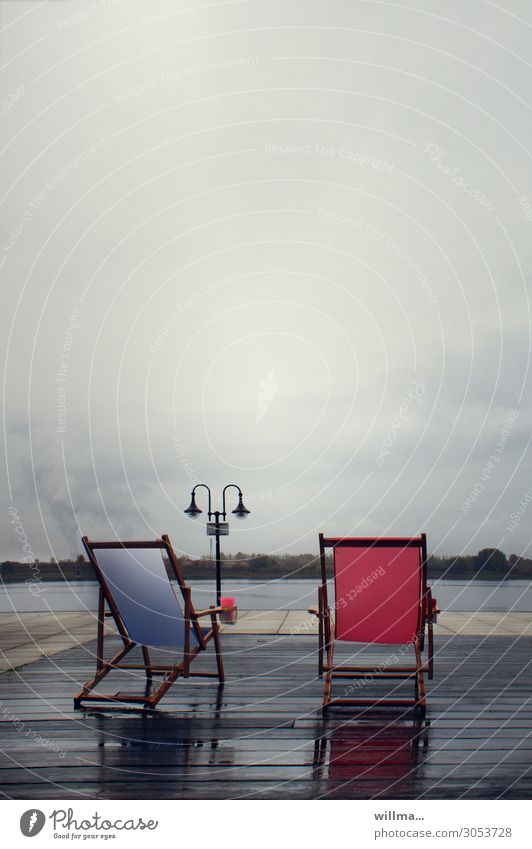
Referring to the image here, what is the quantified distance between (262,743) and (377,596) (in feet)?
5.21

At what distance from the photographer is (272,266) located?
8961mm

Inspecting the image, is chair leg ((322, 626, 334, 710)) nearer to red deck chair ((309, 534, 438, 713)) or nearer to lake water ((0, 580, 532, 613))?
red deck chair ((309, 534, 438, 713))

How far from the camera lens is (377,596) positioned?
4406 mm

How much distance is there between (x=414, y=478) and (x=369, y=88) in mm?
5635

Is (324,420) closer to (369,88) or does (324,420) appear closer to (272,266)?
(272,266)

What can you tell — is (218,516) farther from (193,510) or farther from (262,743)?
(262,743)

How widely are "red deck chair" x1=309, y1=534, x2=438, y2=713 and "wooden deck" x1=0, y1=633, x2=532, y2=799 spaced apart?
0.44 metres

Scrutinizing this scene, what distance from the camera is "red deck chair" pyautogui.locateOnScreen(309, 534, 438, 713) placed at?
422 centimetres

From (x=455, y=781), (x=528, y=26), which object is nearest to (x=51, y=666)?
(x=455, y=781)

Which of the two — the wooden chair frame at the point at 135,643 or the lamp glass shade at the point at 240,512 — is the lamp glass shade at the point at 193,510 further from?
the wooden chair frame at the point at 135,643

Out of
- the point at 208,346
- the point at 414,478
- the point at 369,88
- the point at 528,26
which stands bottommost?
the point at 414,478

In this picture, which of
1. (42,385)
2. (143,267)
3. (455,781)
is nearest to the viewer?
(455,781)

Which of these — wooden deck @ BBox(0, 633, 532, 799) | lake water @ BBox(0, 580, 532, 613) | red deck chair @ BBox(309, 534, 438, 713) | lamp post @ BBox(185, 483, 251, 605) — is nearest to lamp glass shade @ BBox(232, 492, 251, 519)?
lamp post @ BBox(185, 483, 251, 605)

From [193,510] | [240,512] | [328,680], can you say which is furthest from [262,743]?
[240,512]
